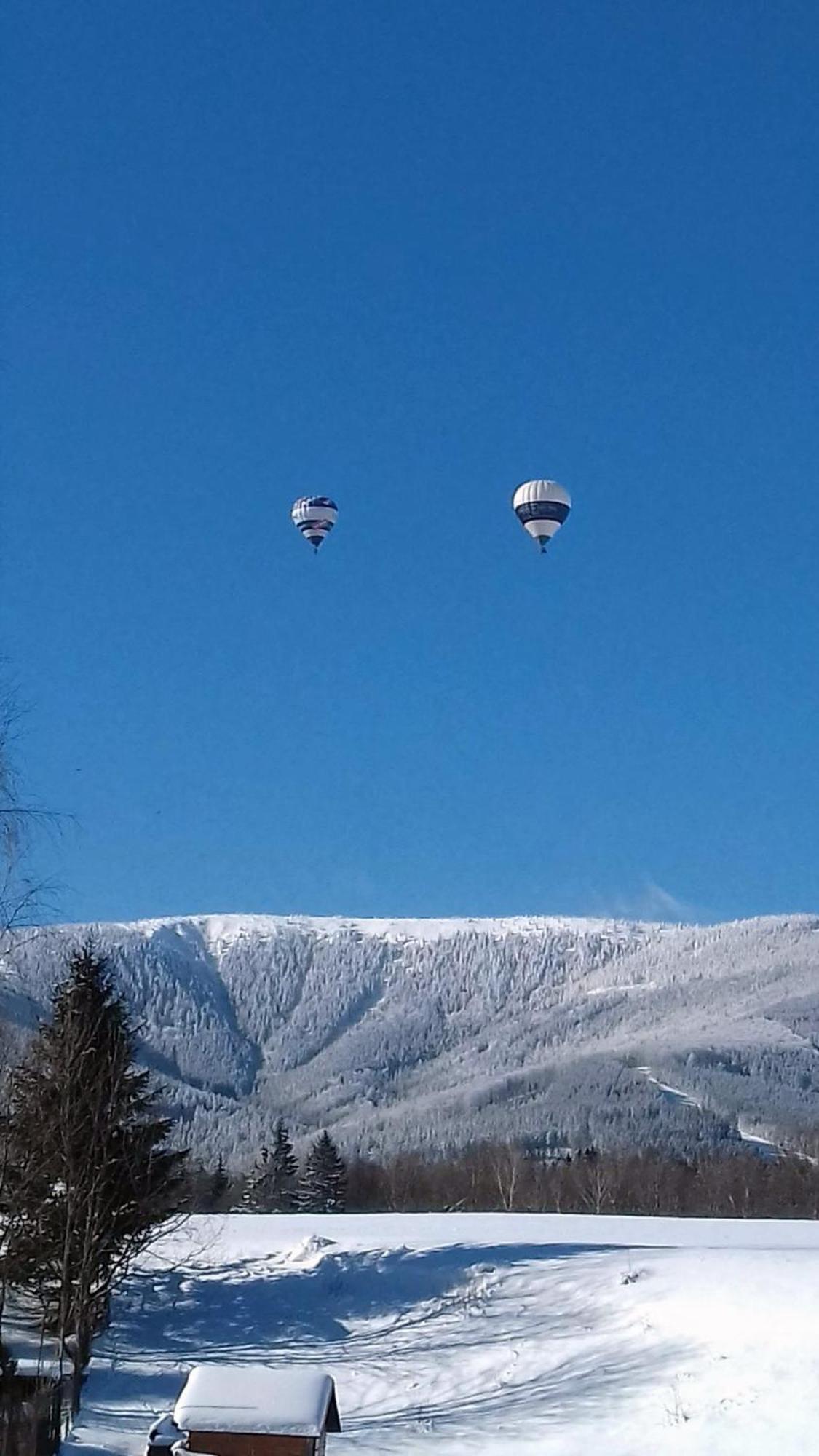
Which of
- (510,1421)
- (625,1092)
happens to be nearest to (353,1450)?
(510,1421)

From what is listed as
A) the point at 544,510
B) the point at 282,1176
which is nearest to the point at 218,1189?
the point at 282,1176

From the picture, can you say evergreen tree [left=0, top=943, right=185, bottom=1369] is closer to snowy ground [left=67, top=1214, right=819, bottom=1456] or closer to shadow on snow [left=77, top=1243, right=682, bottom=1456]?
shadow on snow [left=77, top=1243, right=682, bottom=1456]

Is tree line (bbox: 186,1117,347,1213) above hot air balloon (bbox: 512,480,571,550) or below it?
below

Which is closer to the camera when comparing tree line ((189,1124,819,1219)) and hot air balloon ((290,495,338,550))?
hot air balloon ((290,495,338,550))

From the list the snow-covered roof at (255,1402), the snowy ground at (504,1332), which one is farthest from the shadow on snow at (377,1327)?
the snow-covered roof at (255,1402)

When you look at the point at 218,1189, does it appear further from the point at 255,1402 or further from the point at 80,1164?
the point at 255,1402

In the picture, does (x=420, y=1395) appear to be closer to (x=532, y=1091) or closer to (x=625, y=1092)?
(x=625, y=1092)

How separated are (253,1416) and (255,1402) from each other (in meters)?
0.19

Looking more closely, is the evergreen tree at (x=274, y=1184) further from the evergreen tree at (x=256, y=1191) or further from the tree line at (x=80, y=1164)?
the tree line at (x=80, y=1164)

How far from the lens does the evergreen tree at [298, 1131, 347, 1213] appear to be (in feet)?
229

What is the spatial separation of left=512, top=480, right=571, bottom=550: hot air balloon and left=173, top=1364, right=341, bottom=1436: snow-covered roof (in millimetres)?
32512

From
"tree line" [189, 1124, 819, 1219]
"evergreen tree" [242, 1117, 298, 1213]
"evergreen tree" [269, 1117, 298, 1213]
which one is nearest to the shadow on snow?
"tree line" [189, 1124, 819, 1219]

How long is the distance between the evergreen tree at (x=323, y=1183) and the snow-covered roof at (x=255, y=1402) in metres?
52.1

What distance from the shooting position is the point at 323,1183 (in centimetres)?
7062
